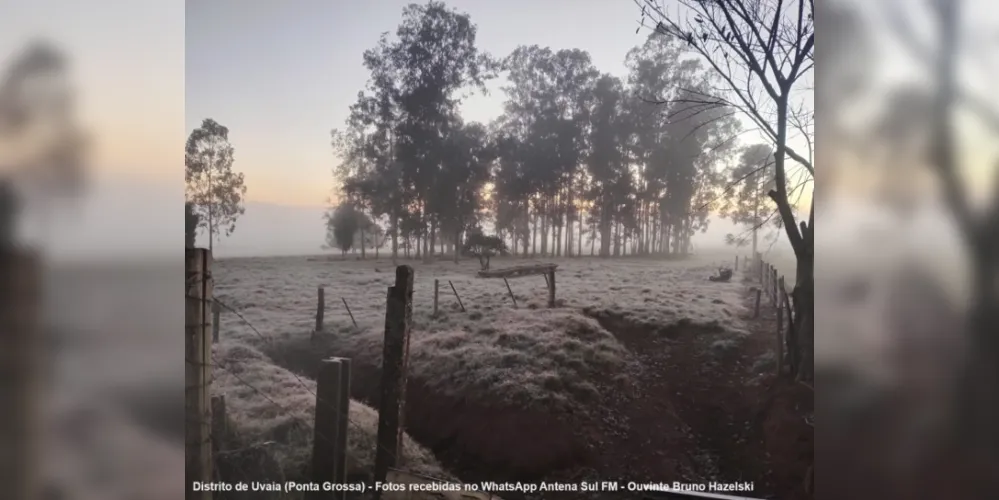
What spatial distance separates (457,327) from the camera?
171 centimetres

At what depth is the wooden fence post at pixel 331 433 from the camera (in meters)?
1.67

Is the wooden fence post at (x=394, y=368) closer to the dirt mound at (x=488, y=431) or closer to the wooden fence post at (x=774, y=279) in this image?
the dirt mound at (x=488, y=431)

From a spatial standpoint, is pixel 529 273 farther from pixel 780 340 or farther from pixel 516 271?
pixel 780 340

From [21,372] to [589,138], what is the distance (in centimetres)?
184

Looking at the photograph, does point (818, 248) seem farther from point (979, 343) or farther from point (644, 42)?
point (644, 42)

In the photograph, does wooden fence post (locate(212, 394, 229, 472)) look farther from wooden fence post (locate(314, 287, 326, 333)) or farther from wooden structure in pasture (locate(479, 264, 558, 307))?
wooden structure in pasture (locate(479, 264, 558, 307))

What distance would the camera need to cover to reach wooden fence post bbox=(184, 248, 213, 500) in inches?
65.7

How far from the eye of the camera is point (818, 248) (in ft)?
5.52

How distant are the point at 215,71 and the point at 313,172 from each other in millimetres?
451

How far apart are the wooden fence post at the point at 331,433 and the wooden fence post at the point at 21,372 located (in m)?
0.77

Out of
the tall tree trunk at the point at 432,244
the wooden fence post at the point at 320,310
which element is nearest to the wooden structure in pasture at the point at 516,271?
the tall tree trunk at the point at 432,244

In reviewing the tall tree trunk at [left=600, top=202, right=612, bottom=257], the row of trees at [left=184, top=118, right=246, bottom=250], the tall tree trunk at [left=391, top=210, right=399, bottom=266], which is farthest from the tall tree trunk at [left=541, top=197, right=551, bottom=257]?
the row of trees at [left=184, top=118, right=246, bottom=250]

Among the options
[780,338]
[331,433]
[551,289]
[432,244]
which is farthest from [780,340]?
[331,433]

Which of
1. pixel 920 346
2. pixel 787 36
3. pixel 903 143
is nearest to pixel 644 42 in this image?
pixel 787 36
